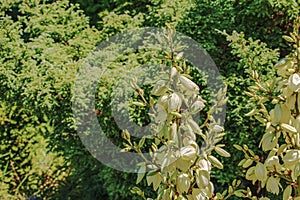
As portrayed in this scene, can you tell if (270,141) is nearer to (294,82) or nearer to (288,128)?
(288,128)

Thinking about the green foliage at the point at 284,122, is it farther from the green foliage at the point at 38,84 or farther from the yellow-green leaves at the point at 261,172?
the green foliage at the point at 38,84

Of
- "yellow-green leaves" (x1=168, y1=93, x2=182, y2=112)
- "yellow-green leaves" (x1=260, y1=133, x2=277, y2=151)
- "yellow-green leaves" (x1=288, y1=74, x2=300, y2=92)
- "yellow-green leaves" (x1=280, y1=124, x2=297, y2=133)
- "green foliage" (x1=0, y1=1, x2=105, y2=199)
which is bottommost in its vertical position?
"green foliage" (x1=0, y1=1, x2=105, y2=199)

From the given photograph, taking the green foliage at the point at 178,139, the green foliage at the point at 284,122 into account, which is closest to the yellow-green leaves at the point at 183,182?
the green foliage at the point at 178,139

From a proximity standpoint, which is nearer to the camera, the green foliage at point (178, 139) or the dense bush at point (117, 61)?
the green foliage at point (178, 139)

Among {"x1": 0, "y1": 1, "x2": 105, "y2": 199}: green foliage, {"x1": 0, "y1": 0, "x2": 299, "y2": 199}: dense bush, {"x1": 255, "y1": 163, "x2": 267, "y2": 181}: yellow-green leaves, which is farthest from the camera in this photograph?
{"x1": 0, "y1": 1, "x2": 105, "y2": 199}: green foliage

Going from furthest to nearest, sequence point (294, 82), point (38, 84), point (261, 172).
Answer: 1. point (38, 84)
2. point (261, 172)
3. point (294, 82)

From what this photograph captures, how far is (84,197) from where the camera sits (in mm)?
3527

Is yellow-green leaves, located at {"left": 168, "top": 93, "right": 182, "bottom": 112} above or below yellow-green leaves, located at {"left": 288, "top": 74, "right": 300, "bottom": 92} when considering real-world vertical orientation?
below

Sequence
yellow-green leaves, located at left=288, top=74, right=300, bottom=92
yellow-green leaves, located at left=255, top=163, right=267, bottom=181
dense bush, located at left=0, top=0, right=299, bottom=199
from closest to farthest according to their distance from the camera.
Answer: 1. yellow-green leaves, located at left=288, top=74, right=300, bottom=92
2. yellow-green leaves, located at left=255, top=163, right=267, bottom=181
3. dense bush, located at left=0, top=0, right=299, bottom=199

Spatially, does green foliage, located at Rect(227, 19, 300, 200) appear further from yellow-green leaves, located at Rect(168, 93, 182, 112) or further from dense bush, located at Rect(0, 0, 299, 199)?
dense bush, located at Rect(0, 0, 299, 199)

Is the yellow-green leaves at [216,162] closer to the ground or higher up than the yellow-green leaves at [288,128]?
closer to the ground

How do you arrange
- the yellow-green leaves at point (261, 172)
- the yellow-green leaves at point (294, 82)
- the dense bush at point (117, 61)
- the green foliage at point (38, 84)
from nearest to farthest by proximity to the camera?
1. the yellow-green leaves at point (294, 82)
2. the yellow-green leaves at point (261, 172)
3. the dense bush at point (117, 61)
4. the green foliage at point (38, 84)

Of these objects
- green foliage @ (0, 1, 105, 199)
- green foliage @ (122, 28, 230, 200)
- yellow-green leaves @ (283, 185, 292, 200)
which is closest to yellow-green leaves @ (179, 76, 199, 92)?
green foliage @ (122, 28, 230, 200)

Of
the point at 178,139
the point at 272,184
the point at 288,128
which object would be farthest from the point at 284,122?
the point at 178,139
